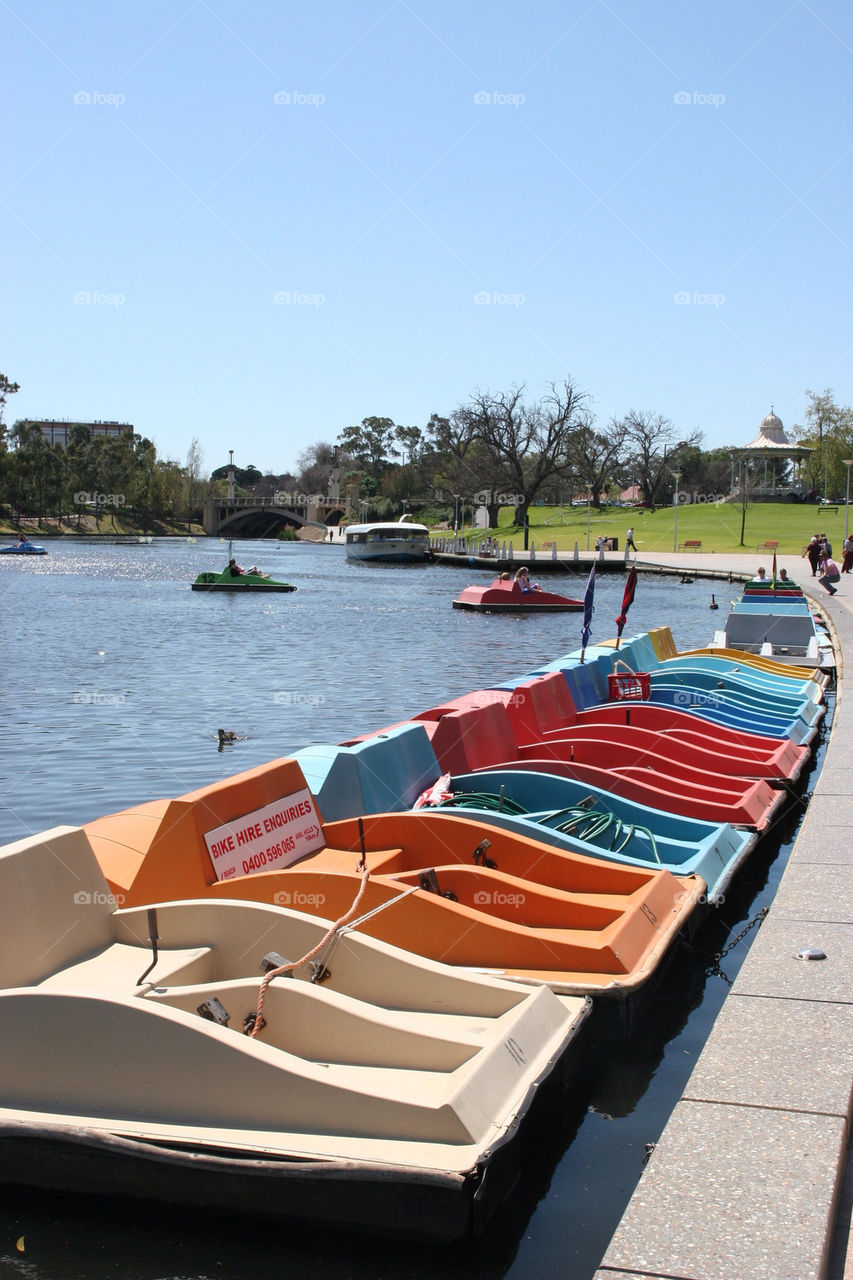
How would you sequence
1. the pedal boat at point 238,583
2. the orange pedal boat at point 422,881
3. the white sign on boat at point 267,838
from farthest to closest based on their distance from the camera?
the pedal boat at point 238,583 < the white sign on boat at point 267,838 < the orange pedal boat at point 422,881

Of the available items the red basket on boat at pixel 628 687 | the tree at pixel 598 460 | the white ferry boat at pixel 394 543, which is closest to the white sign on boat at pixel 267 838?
the red basket on boat at pixel 628 687

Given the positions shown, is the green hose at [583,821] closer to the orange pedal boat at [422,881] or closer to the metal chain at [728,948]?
the metal chain at [728,948]

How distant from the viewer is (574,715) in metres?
12.5

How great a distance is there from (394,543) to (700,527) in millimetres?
24916

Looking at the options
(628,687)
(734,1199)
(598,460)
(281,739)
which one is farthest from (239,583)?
(598,460)

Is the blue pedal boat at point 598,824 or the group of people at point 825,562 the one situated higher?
the group of people at point 825,562

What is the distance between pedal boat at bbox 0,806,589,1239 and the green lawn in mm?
64909

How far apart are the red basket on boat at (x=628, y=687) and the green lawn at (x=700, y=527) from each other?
181ft

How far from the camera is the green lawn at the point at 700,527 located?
251ft

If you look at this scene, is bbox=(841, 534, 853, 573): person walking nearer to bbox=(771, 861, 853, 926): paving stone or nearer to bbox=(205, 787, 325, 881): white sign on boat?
bbox=(771, 861, 853, 926): paving stone

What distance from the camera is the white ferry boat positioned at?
259ft

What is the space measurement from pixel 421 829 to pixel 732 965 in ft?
7.00

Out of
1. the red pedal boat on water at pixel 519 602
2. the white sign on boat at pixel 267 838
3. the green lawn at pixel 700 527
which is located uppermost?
the green lawn at pixel 700 527

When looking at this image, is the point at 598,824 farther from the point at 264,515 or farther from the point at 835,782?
the point at 264,515
